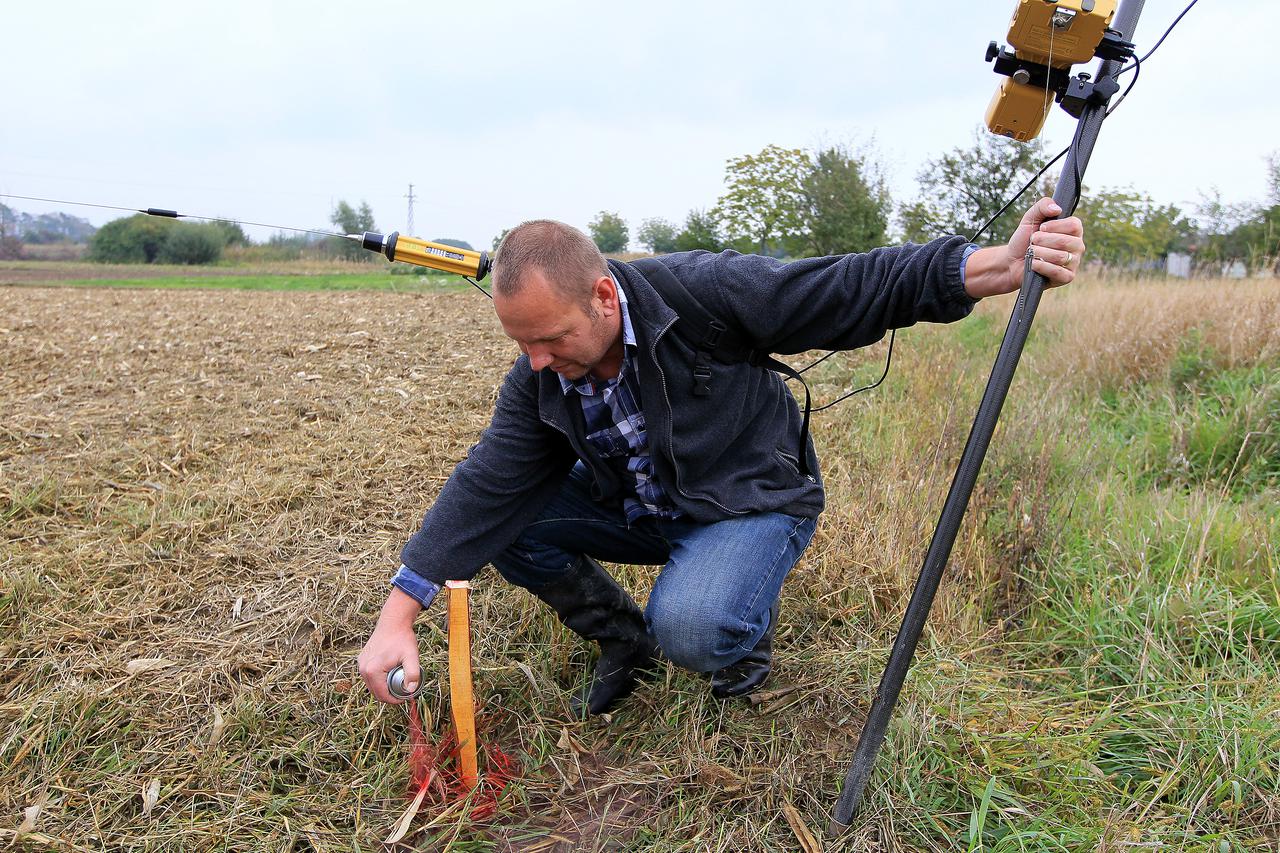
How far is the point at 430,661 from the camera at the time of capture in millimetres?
2574

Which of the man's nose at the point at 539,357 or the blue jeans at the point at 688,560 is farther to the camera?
the blue jeans at the point at 688,560

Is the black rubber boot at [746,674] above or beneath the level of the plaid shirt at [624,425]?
beneath

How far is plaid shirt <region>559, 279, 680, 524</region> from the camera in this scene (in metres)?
2.20

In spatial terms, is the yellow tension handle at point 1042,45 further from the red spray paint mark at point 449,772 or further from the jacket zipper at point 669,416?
the red spray paint mark at point 449,772

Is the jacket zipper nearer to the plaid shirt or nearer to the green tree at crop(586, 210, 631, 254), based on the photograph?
the plaid shirt

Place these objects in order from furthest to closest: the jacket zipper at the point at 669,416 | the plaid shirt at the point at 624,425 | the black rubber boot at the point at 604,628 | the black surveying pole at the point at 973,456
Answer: the black rubber boot at the point at 604,628
the plaid shirt at the point at 624,425
the jacket zipper at the point at 669,416
the black surveying pole at the point at 973,456

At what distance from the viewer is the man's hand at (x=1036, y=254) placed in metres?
1.63

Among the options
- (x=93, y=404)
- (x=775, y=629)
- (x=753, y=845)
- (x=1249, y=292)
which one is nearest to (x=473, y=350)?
(x=93, y=404)

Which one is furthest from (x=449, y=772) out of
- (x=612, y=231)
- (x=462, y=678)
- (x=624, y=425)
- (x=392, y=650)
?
(x=612, y=231)

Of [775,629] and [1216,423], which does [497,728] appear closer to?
[775,629]

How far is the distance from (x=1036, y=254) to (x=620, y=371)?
3.32 ft

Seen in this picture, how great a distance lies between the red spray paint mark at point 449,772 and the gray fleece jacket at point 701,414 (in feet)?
1.38

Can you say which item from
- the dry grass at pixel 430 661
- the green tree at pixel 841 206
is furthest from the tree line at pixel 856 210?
the dry grass at pixel 430 661

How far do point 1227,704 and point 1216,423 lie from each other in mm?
2962
